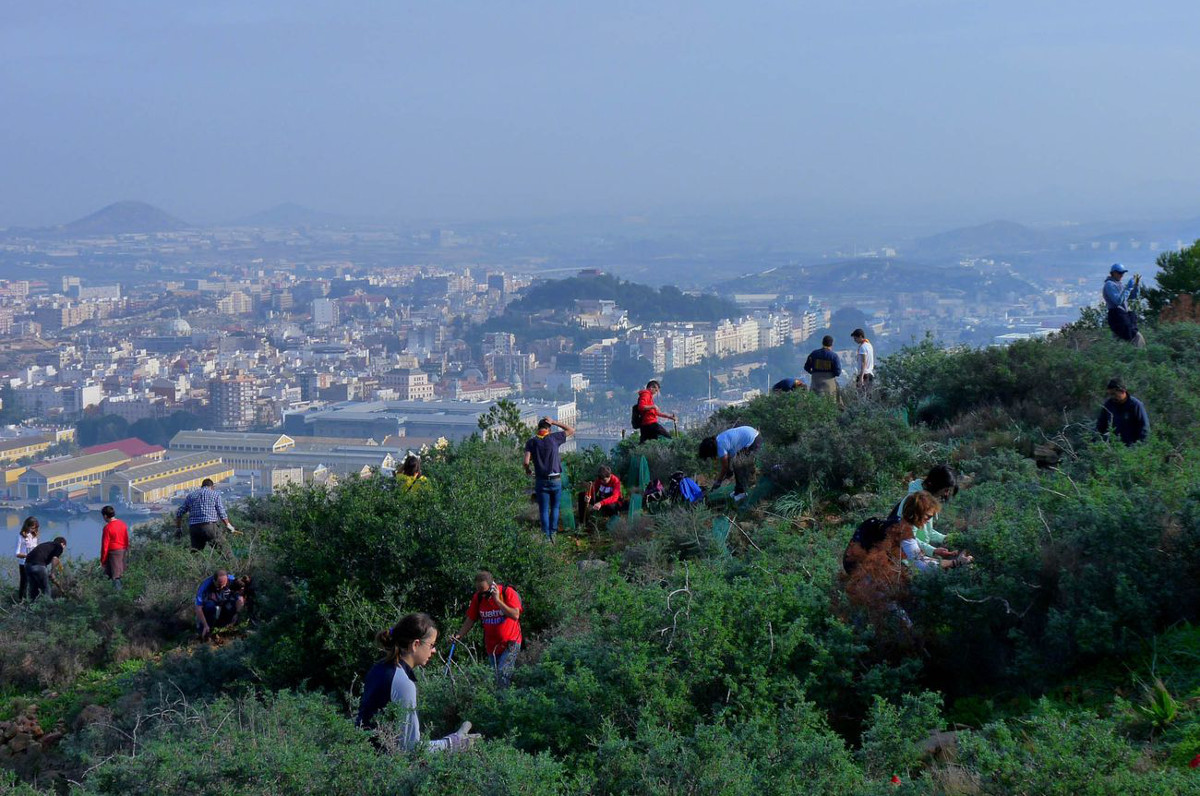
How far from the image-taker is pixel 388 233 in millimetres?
174750

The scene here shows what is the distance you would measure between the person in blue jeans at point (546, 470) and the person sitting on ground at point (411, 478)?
1141 mm

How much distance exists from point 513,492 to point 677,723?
420 centimetres

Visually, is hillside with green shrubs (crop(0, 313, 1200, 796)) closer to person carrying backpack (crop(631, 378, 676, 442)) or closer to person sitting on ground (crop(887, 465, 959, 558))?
person sitting on ground (crop(887, 465, 959, 558))

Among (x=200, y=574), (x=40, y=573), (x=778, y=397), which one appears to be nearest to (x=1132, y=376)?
(x=778, y=397)

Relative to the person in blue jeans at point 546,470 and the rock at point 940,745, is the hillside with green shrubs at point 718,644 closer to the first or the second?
the rock at point 940,745

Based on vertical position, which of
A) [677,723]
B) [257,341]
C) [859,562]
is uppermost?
[859,562]

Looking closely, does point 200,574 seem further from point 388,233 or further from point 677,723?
point 388,233

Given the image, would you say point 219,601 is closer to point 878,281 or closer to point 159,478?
point 159,478

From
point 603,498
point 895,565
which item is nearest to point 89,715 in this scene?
point 603,498

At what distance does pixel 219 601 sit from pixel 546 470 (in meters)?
3.49

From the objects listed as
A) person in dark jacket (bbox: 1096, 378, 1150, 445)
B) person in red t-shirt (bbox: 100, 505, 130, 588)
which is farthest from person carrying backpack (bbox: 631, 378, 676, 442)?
person in red t-shirt (bbox: 100, 505, 130, 588)

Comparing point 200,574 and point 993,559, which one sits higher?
point 993,559

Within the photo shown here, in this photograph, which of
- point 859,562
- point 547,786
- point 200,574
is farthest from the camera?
point 200,574

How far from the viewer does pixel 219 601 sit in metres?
11.2
